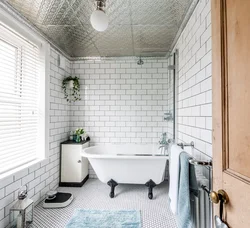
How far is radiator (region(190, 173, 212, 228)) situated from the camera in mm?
1427

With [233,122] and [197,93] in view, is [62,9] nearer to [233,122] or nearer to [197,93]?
[197,93]

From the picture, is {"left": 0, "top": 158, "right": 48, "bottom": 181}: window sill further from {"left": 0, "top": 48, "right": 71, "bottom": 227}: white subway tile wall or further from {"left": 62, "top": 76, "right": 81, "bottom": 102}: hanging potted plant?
{"left": 62, "top": 76, "right": 81, "bottom": 102}: hanging potted plant

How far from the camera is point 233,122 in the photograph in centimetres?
81

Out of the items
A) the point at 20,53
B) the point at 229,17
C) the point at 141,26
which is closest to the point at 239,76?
Result: the point at 229,17

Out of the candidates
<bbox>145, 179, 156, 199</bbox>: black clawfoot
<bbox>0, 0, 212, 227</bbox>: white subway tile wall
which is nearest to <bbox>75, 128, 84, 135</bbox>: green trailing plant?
<bbox>0, 0, 212, 227</bbox>: white subway tile wall

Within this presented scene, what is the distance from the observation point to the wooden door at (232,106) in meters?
0.72

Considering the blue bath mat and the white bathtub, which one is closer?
the blue bath mat

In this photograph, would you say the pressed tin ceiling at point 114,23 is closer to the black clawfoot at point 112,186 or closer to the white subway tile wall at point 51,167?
the white subway tile wall at point 51,167

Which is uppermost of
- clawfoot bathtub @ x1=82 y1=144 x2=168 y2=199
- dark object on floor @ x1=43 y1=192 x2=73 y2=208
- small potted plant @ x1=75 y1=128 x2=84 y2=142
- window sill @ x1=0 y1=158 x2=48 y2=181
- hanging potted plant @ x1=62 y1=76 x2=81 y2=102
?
hanging potted plant @ x1=62 y1=76 x2=81 y2=102

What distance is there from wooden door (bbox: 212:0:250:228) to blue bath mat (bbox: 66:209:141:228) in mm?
1511

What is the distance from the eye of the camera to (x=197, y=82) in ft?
6.53

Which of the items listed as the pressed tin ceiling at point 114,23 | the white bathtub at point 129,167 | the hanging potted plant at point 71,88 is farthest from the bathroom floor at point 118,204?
the pressed tin ceiling at point 114,23

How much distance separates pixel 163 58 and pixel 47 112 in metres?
2.41

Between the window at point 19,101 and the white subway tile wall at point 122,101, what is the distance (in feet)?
3.74
